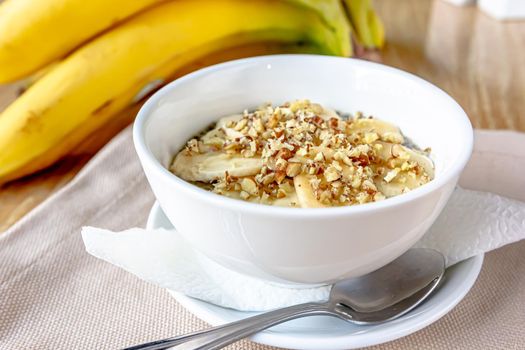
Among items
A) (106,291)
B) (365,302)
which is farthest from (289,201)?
(106,291)

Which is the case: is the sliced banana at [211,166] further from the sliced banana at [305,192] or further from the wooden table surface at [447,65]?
the wooden table surface at [447,65]

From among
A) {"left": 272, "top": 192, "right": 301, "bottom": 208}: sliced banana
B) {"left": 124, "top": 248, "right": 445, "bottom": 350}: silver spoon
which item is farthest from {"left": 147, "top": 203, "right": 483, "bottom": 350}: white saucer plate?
{"left": 272, "top": 192, "right": 301, "bottom": 208}: sliced banana

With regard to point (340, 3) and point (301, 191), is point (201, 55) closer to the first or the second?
point (340, 3)

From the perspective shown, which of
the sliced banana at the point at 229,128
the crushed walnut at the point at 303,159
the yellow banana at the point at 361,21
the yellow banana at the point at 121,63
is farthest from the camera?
the yellow banana at the point at 361,21

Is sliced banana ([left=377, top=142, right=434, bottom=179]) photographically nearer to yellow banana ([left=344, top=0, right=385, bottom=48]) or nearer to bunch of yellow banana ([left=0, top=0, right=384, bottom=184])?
bunch of yellow banana ([left=0, top=0, right=384, bottom=184])

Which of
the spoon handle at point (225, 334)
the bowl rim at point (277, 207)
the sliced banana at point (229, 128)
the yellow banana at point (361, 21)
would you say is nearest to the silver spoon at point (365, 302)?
the spoon handle at point (225, 334)
